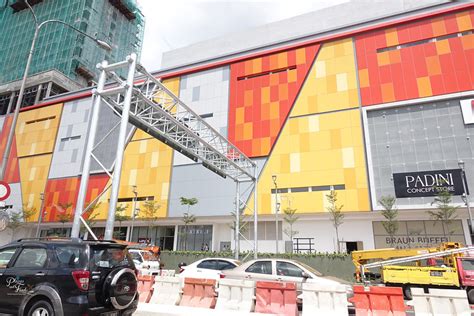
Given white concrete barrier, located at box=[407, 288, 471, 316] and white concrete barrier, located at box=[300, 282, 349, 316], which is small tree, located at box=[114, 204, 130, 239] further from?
white concrete barrier, located at box=[407, 288, 471, 316]

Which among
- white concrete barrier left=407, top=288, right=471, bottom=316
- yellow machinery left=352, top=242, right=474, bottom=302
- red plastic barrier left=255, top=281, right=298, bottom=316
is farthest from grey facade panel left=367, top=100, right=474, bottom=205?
red plastic barrier left=255, top=281, right=298, bottom=316

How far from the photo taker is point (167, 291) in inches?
394

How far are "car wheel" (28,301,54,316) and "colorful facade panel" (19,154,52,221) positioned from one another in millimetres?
37703

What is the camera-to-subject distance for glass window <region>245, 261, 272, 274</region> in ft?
33.9

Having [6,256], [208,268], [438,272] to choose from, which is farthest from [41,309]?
[438,272]

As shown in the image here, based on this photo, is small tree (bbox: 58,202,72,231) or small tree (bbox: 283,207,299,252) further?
small tree (bbox: 58,202,72,231)

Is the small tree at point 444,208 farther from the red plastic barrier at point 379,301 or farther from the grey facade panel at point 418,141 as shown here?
the red plastic barrier at point 379,301

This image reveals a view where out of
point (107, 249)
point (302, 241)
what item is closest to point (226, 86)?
point (302, 241)

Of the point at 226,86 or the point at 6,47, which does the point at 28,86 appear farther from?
the point at 226,86

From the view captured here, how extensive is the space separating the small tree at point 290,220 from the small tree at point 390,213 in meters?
6.87

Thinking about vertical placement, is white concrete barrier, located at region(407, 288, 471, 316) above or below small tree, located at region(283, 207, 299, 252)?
below

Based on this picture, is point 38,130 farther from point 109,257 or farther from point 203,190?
point 109,257

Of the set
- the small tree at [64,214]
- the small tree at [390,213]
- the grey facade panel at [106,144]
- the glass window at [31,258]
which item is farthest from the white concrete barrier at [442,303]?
the small tree at [64,214]

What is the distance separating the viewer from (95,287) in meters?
5.60
